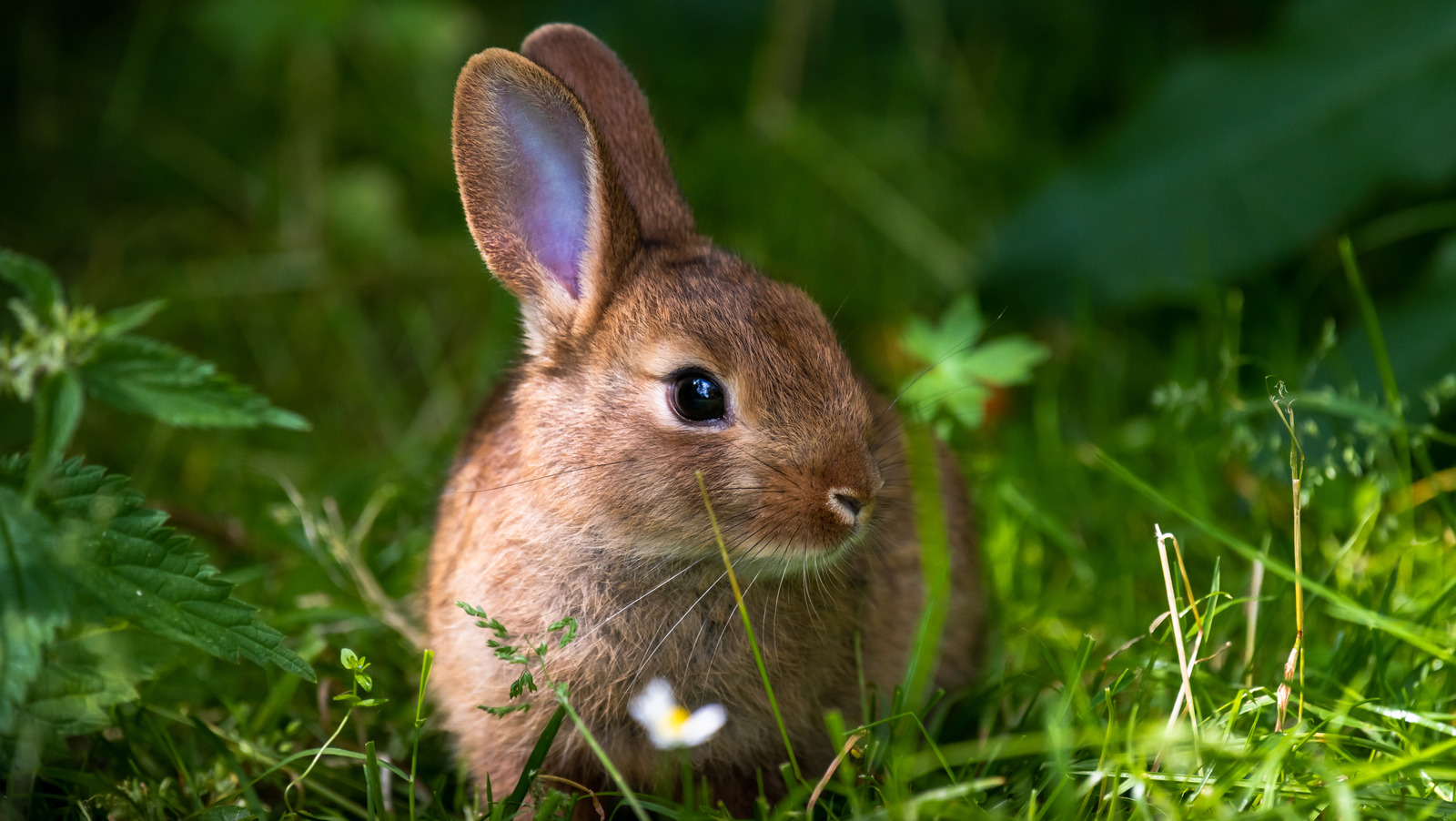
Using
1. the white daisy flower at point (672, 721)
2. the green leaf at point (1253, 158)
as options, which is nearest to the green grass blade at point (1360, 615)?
the white daisy flower at point (672, 721)

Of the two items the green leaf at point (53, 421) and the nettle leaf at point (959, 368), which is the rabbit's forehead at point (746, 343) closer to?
the nettle leaf at point (959, 368)

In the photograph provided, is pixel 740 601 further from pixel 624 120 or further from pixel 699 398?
pixel 624 120

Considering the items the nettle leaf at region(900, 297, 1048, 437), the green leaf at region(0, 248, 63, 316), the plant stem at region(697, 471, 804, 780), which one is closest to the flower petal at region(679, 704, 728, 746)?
the plant stem at region(697, 471, 804, 780)

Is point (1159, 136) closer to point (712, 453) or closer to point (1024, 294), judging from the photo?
point (1024, 294)

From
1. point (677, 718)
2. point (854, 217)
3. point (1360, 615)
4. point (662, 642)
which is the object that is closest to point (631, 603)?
point (662, 642)

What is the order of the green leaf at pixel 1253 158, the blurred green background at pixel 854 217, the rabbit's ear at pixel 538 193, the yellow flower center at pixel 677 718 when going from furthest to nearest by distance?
1. the green leaf at pixel 1253 158
2. the blurred green background at pixel 854 217
3. the rabbit's ear at pixel 538 193
4. the yellow flower center at pixel 677 718

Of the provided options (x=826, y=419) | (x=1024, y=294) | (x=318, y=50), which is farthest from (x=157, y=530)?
(x=318, y=50)
